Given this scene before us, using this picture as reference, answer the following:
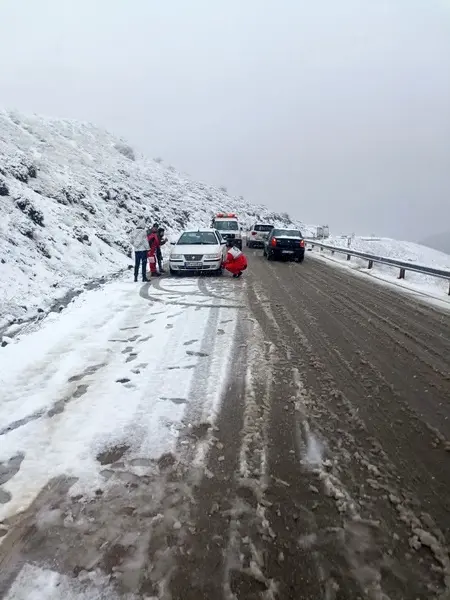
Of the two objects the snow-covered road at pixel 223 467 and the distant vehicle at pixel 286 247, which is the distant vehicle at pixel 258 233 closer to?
the distant vehicle at pixel 286 247

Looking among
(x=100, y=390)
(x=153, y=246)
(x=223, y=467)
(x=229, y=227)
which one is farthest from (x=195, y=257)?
(x=229, y=227)

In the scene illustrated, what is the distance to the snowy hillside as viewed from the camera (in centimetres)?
1061

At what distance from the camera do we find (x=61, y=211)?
17422mm

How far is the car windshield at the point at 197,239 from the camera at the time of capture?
1512 centimetres

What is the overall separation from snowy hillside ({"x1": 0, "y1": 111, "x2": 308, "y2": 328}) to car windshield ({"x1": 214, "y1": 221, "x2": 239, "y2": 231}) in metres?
5.22

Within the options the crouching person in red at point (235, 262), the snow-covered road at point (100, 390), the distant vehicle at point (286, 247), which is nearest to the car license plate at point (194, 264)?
the crouching person in red at point (235, 262)

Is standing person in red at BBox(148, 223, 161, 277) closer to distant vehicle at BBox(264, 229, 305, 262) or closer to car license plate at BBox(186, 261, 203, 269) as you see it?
car license plate at BBox(186, 261, 203, 269)

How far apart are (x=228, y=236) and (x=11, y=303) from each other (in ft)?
56.7

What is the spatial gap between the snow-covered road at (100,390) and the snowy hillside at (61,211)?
227cm

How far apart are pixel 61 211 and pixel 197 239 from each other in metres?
6.50

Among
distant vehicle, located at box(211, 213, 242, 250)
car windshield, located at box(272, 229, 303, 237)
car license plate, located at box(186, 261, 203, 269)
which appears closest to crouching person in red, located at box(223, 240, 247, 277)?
car license plate, located at box(186, 261, 203, 269)

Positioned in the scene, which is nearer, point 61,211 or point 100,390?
point 100,390

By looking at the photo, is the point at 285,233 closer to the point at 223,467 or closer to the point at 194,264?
the point at 194,264

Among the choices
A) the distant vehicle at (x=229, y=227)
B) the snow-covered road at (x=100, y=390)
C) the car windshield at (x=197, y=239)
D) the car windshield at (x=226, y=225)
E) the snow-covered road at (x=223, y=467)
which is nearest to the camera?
the snow-covered road at (x=223, y=467)
